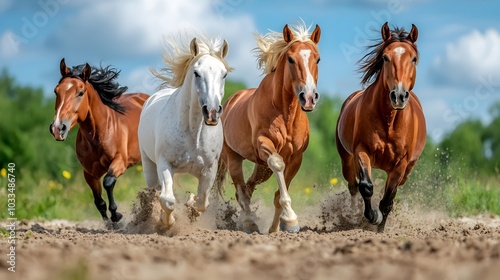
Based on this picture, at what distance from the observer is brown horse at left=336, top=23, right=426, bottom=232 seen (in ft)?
27.8

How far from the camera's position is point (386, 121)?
8.82 metres

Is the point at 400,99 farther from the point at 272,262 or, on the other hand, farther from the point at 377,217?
the point at 272,262

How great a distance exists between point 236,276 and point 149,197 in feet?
16.7

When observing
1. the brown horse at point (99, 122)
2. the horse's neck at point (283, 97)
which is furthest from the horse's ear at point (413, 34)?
the brown horse at point (99, 122)

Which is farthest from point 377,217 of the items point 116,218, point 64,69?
point 64,69

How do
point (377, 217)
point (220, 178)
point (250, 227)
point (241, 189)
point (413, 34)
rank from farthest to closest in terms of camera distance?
point (220, 178)
point (241, 189)
point (250, 227)
point (377, 217)
point (413, 34)

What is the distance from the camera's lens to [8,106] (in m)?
34.6

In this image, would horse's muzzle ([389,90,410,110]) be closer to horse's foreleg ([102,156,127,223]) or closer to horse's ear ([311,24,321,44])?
horse's ear ([311,24,321,44])

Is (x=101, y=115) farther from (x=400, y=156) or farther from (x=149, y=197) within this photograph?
(x=400, y=156)

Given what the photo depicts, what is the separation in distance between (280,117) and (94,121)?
282 centimetres

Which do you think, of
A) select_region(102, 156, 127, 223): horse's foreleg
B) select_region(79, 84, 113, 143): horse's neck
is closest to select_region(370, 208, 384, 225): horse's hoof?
select_region(102, 156, 127, 223): horse's foreleg

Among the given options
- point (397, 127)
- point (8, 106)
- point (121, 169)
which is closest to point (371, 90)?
point (397, 127)

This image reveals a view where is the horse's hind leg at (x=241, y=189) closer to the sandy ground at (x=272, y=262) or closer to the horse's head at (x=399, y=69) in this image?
the horse's head at (x=399, y=69)

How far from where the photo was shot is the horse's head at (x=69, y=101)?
31.5 feet
